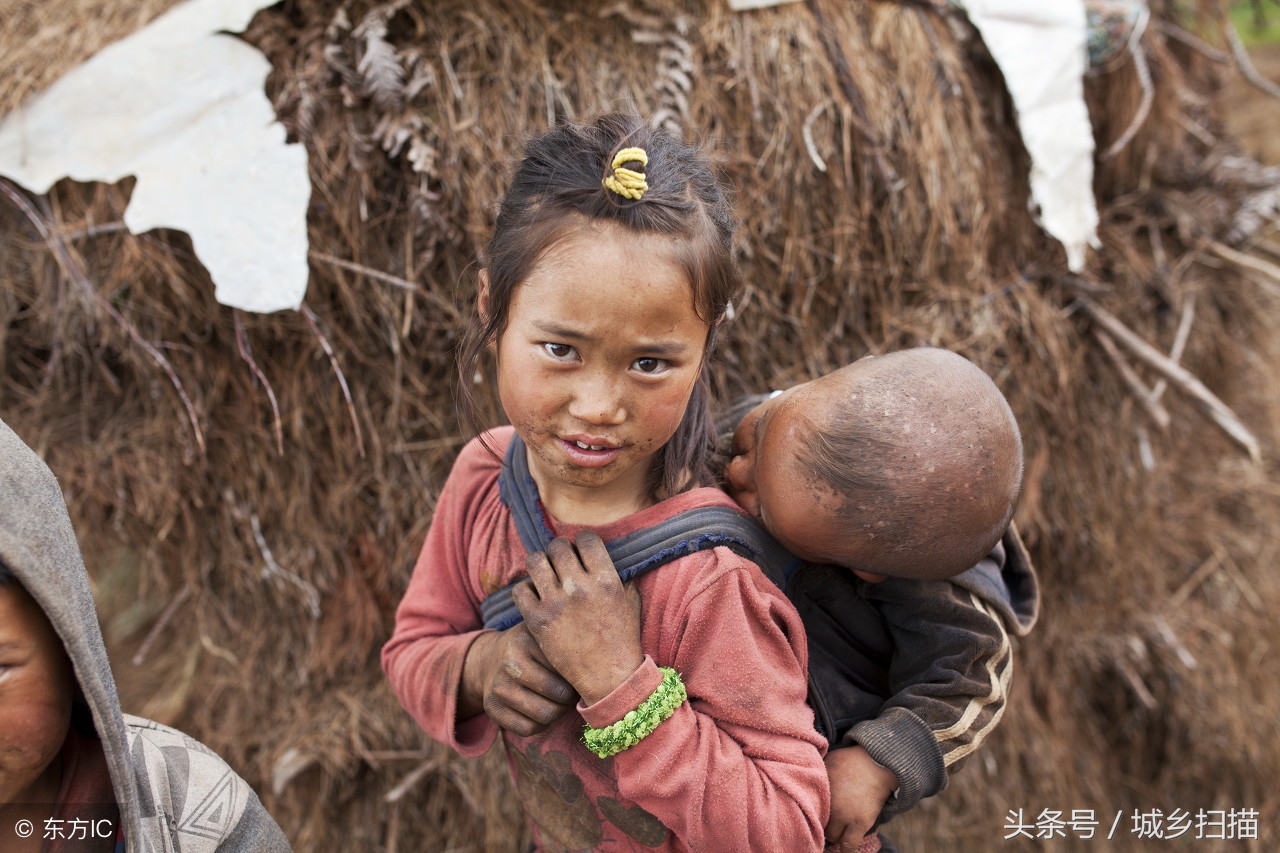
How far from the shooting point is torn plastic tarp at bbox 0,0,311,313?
2.24 meters

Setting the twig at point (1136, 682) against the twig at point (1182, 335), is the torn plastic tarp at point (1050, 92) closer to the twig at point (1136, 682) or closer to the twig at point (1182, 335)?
the twig at point (1182, 335)

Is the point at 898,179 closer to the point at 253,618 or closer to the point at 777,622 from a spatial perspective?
the point at 777,622

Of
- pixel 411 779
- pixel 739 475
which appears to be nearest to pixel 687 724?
pixel 739 475

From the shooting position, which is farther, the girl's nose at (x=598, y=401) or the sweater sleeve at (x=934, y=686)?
the sweater sleeve at (x=934, y=686)

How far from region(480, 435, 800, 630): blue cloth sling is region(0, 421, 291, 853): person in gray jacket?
0.52 m

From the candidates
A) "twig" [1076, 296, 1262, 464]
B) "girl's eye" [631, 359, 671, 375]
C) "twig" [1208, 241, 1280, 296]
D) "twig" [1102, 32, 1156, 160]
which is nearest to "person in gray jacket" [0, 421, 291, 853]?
"girl's eye" [631, 359, 671, 375]

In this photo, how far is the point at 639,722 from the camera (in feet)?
4.15

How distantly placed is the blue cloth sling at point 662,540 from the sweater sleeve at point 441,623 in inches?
5.2

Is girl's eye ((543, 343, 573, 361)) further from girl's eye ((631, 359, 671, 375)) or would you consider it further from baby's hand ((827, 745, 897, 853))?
baby's hand ((827, 745, 897, 853))

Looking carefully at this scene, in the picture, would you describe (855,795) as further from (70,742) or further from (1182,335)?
(1182,335)

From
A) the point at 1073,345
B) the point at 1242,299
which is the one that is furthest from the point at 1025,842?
the point at 1242,299

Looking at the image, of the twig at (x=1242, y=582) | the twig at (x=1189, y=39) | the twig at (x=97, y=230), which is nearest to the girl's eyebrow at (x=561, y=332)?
the twig at (x=97, y=230)

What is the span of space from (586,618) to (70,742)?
833 mm

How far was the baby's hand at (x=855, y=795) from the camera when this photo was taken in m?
1.43
